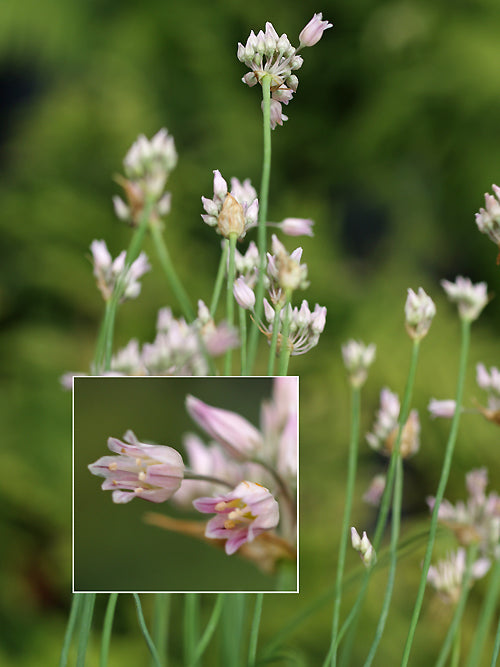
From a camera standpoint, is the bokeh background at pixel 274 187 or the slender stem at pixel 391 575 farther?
the bokeh background at pixel 274 187

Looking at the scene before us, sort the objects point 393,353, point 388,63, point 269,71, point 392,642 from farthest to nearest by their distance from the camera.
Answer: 1. point 388,63
2. point 393,353
3. point 392,642
4. point 269,71

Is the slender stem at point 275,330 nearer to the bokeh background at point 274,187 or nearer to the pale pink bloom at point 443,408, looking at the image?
the pale pink bloom at point 443,408

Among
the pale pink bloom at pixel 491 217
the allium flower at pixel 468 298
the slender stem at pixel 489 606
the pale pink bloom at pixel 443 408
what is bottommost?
the slender stem at pixel 489 606

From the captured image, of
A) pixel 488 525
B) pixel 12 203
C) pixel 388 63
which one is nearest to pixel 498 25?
pixel 388 63

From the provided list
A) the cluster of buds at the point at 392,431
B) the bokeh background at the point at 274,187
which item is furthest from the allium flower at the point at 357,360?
the bokeh background at the point at 274,187

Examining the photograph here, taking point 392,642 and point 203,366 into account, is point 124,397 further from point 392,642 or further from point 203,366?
point 392,642

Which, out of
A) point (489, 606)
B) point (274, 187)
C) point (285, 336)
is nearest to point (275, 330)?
point (285, 336)
